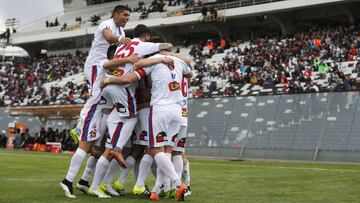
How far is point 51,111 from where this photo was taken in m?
38.4

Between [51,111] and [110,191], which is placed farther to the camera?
[51,111]

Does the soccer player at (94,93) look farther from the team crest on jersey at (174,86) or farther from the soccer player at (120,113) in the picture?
the team crest on jersey at (174,86)

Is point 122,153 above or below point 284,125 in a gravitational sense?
above

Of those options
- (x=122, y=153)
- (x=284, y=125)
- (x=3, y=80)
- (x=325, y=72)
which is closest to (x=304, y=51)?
(x=325, y=72)

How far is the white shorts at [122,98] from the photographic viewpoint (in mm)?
8984

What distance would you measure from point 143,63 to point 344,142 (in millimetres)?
15965

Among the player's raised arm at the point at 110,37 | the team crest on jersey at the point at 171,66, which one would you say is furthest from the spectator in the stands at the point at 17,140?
the team crest on jersey at the point at 171,66

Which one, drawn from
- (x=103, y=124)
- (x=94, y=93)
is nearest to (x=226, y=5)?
(x=94, y=93)

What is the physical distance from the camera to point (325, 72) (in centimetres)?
3459

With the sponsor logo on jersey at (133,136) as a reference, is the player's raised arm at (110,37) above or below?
above

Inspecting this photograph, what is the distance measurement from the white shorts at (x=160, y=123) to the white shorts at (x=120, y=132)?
1.53ft

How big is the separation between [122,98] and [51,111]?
30.3 metres

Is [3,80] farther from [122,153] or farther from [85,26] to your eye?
[122,153]

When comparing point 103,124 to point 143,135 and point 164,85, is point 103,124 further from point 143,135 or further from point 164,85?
point 164,85
